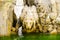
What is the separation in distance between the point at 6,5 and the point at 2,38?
14.2 inches

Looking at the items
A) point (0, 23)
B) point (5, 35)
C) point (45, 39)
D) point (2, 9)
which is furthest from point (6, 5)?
point (45, 39)

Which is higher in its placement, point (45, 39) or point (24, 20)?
point (24, 20)

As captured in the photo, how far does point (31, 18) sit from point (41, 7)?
0.17m

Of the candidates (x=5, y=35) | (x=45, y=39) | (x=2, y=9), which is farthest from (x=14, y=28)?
(x=45, y=39)

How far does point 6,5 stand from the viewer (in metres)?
1.83

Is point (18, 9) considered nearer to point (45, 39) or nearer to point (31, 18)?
point (31, 18)

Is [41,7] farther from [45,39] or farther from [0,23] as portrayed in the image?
[0,23]

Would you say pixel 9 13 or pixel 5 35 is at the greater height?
pixel 9 13

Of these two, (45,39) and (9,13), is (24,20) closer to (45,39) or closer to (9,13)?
(9,13)

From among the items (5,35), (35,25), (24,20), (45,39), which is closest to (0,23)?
(5,35)

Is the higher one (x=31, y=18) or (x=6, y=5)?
(x=6, y=5)

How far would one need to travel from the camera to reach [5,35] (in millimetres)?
1812

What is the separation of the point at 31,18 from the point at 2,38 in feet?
1.26

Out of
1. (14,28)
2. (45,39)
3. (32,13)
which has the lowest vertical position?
(45,39)
